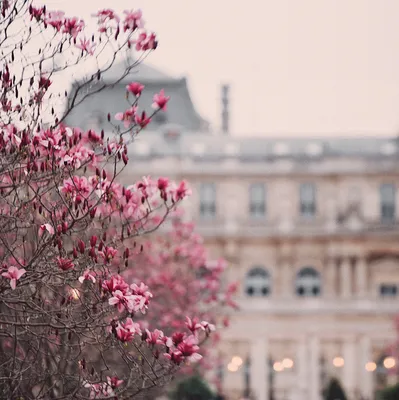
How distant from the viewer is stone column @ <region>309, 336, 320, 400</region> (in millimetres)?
36469

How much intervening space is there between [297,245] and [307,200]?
89.3 inches

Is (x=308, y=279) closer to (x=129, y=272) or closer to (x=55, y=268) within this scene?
(x=129, y=272)

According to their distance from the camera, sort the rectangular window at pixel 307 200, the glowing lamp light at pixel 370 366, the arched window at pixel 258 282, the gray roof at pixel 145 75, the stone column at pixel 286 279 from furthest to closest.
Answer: the gray roof at pixel 145 75
the rectangular window at pixel 307 200
the arched window at pixel 258 282
the stone column at pixel 286 279
the glowing lamp light at pixel 370 366

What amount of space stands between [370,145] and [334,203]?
11.6ft

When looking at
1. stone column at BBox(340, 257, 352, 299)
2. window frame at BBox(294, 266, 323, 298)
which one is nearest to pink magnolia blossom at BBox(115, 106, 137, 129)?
stone column at BBox(340, 257, 352, 299)

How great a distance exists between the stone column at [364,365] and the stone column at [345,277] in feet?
7.36

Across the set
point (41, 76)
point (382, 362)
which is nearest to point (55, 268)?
point (41, 76)

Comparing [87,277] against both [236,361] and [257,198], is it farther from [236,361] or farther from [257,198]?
[257,198]

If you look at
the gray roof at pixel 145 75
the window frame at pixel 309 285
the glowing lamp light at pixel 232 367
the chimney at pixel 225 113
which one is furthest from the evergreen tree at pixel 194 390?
the chimney at pixel 225 113

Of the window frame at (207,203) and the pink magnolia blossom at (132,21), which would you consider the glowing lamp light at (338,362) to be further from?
the pink magnolia blossom at (132,21)

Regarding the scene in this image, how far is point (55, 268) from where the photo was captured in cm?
762

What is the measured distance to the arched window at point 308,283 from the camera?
39.3 meters

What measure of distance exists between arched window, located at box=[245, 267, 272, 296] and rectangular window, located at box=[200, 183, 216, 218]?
10.8 ft

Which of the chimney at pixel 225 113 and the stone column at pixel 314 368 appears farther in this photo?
the chimney at pixel 225 113
